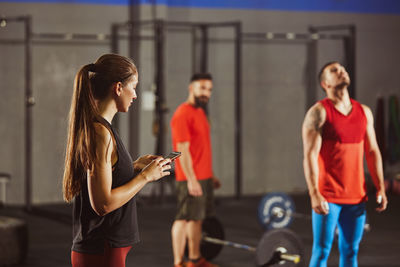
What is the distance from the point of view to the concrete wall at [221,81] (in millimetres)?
8375

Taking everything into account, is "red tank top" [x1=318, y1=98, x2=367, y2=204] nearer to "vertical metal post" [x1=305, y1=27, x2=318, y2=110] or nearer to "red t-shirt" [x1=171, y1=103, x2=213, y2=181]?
"red t-shirt" [x1=171, y1=103, x2=213, y2=181]

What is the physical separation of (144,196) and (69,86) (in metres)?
1.66

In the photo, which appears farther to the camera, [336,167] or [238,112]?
[238,112]

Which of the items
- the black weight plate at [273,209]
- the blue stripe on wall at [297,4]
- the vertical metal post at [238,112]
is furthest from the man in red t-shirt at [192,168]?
the blue stripe on wall at [297,4]

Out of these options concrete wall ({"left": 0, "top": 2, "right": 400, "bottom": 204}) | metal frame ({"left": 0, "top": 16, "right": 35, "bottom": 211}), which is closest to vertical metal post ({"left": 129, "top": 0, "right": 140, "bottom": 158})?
concrete wall ({"left": 0, "top": 2, "right": 400, "bottom": 204})

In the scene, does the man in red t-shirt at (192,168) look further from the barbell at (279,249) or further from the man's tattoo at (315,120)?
the man's tattoo at (315,120)

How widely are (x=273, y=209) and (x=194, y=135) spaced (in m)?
2.17

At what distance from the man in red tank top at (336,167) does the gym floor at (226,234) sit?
0.85 metres

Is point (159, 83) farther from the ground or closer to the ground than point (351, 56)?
closer to the ground

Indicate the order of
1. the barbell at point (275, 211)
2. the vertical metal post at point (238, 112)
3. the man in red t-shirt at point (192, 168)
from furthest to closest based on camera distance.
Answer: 1. the vertical metal post at point (238, 112)
2. the barbell at point (275, 211)
3. the man in red t-shirt at point (192, 168)

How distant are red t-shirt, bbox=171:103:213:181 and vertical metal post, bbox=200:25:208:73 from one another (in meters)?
3.86

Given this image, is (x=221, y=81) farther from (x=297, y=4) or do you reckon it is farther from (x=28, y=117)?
(x=28, y=117)

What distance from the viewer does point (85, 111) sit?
207cm

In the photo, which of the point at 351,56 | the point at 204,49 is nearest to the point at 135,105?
the point at 204,49
